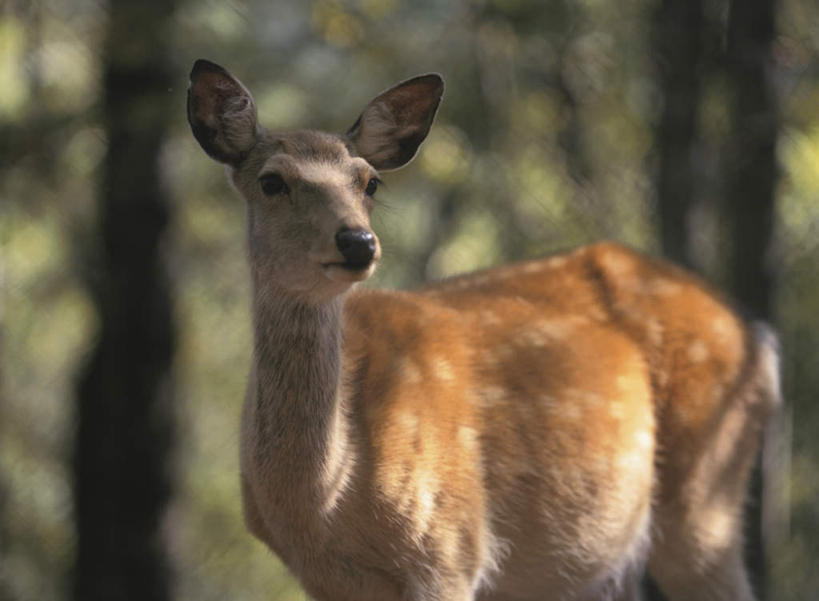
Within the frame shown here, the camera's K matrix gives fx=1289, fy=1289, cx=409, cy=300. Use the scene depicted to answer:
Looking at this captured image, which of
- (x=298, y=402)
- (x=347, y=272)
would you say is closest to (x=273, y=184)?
(x=347, y=272)

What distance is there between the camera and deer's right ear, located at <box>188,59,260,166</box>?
3766 mm

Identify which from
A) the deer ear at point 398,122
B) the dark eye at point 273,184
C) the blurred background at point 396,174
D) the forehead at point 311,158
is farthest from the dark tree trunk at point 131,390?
the dark eye at point 273,184

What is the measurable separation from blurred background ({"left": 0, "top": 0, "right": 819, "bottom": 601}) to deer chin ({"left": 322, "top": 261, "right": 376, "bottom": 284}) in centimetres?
176

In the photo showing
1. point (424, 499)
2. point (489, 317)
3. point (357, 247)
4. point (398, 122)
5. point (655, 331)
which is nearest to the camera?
point (357, 247)

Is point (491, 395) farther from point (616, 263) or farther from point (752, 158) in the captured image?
point (752, 158)

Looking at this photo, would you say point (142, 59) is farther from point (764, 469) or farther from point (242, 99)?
point (764, 469)

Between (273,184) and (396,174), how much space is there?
473cm

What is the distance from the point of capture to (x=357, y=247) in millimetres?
3367

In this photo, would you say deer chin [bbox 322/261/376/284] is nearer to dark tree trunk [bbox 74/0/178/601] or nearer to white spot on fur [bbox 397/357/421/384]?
white spot on fur [bbox 397/357/421/384]

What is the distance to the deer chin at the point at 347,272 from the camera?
11.1 ft

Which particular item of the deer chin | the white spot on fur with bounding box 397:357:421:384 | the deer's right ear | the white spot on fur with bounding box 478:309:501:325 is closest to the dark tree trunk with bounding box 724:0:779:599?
the white spot on fur with bounding box 478:309:501:325

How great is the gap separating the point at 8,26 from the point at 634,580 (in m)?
5.83

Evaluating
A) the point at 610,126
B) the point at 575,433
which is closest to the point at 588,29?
the point at 610,126

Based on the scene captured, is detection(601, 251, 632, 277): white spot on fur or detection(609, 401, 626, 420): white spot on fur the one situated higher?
detection(601, 251, 632, 277): white spot on fur
